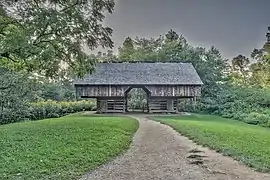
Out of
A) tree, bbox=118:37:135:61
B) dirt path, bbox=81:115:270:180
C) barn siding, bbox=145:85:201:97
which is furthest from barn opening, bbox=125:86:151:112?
dirt path, bbox=81:115:270:180

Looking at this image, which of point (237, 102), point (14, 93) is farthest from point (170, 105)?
point (14, 93)

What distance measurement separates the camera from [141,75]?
111 feet

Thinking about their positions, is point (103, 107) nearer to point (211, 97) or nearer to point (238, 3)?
point (211, 97)

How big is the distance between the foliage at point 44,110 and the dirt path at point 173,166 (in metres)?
16.5

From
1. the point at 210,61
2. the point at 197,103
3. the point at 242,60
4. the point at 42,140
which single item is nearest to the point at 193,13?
the point at 42,140

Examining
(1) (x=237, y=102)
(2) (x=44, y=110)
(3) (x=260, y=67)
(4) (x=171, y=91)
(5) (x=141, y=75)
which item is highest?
(3) (x=260, y=67)

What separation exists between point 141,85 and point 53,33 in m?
19.0

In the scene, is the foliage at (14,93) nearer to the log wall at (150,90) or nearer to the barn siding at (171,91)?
the log wall at (150,90)

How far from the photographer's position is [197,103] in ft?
128

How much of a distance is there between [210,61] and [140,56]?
11.6 m

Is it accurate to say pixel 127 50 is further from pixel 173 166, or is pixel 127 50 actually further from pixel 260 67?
pixel 173 166

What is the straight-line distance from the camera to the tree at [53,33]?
13.3m

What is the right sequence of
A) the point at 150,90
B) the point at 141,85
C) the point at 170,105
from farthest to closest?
the point at 170,105
the point at 150,90
the point at 141,85

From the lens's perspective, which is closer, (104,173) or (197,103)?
(104,173)
